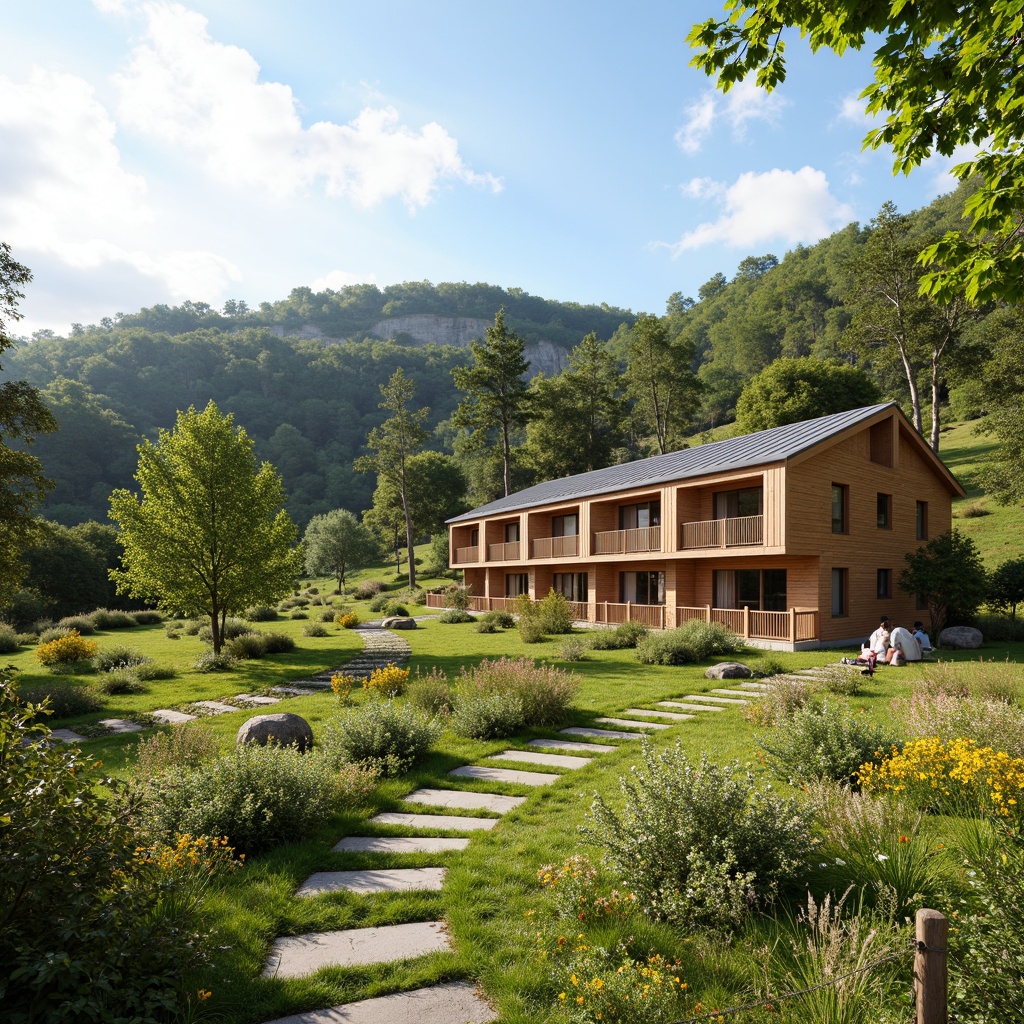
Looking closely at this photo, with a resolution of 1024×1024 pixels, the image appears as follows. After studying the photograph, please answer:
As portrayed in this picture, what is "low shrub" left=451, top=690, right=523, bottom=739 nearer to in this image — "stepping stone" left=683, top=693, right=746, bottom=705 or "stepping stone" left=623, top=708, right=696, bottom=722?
"stepping stone" left=623, top=708, right=696, bottom=722

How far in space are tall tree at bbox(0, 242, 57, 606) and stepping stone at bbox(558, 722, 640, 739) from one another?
50.8 feet

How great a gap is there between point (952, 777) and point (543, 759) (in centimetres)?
441

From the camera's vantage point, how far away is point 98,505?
64.1 m

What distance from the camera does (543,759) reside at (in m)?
7.81

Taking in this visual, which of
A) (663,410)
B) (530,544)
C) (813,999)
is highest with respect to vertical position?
(663,410)

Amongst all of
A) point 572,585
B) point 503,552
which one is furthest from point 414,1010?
point 503,552

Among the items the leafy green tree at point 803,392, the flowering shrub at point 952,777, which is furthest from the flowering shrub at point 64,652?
the leafy green tree at point 803,392

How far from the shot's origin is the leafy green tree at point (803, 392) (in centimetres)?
4406

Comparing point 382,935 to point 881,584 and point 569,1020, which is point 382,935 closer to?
point 569,1020

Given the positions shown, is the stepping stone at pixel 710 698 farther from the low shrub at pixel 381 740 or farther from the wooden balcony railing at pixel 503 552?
the wooden balcony railing at pixel 503 552

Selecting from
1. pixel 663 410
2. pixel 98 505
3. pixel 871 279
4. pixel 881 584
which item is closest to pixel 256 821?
pixel 881 584

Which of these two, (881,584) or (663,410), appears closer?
(881,584)

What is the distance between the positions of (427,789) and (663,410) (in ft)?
165

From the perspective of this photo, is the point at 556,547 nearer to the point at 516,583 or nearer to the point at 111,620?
the point at 516,583
